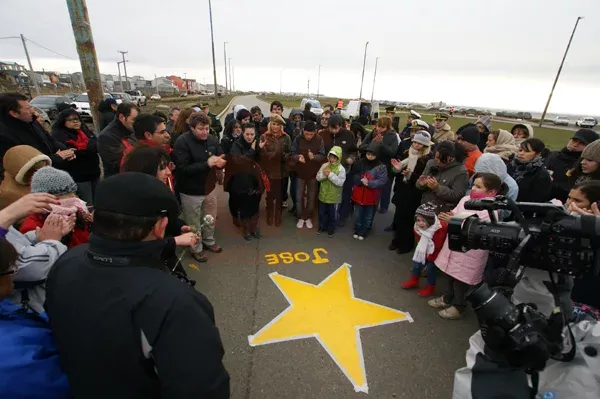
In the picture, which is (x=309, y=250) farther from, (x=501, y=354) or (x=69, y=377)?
(x=69, y=377)

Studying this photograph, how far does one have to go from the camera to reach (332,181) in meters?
5.01

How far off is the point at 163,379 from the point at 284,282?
2.81 metres

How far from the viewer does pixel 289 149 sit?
5477 millimetres

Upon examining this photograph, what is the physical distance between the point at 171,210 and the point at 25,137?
4.07m

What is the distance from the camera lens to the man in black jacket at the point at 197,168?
153 inches

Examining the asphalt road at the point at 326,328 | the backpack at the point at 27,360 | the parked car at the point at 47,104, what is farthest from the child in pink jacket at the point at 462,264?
the parked car at the point at 47,104

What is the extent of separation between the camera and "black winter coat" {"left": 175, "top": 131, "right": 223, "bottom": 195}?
12.8 feet

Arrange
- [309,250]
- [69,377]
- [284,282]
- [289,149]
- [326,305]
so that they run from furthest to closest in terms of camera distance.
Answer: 1. [289,149]
2. [309,250]
3. [284,282]
4. [326,305]
5. [69,377]

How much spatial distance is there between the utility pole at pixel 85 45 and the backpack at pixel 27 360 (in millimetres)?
4478

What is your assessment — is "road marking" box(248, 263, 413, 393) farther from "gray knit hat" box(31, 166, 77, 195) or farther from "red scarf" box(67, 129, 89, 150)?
"red scarf" box(67, 129, 89, 150)

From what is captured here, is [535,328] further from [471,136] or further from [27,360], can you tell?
[471,136]

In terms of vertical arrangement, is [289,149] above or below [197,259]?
above

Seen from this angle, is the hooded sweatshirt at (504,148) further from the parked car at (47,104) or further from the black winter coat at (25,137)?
the parked car at (47,104)

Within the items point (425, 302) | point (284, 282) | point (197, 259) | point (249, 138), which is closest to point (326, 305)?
point (284, 282)
